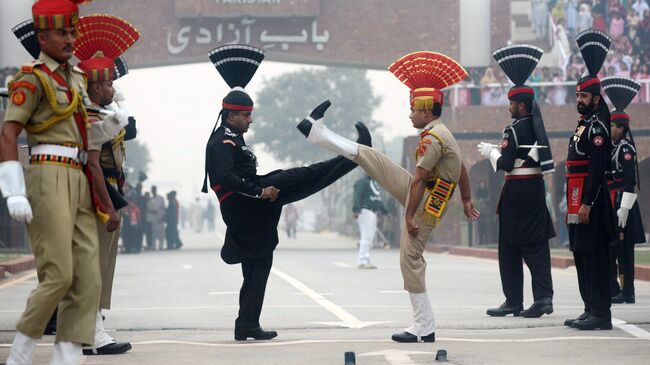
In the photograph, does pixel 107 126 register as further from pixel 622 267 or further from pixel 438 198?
pixel 622 267

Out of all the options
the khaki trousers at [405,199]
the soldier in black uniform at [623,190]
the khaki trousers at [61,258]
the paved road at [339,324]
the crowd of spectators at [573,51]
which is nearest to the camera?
the khaki trousers at [61,258]

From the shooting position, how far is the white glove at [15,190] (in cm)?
729

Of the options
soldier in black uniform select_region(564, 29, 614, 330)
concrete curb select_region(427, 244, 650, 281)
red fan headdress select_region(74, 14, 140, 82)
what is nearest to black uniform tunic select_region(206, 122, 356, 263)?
red fan headdress select_region(74, 14, 140, 82)

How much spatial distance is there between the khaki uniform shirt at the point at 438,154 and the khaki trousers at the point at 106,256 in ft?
7.65

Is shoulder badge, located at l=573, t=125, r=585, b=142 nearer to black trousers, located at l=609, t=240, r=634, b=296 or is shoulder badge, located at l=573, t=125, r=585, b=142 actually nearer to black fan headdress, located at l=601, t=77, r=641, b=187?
black trousers, located at l=609, t=240, r=634, b=296

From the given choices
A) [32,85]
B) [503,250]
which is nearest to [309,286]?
[503,250]

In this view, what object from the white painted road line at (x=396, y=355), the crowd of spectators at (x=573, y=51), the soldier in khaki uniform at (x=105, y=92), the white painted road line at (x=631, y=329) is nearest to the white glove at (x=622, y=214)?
the white painted road line at (x=631, y=329)

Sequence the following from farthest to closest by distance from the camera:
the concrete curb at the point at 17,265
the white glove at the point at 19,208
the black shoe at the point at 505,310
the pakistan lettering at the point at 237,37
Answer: the pakistan lettering at the point at 237,37 → the concrete curb at the point at 17,265 → the black shoe at the point at 505,310 → the white glove at the point at 19,208

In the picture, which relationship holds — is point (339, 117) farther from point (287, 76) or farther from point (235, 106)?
point (235, 106)

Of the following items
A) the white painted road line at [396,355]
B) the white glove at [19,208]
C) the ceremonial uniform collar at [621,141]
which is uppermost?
the ceremonial uniform collar at [621,141]

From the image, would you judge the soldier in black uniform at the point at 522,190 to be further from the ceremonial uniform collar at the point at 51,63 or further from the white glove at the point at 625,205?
the ceremonial uniform collar at the point at 51,63

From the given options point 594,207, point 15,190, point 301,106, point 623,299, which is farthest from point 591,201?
point 301,106

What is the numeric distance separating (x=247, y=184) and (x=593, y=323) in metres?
2.94

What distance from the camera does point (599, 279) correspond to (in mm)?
11312
